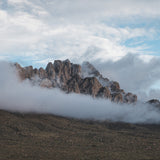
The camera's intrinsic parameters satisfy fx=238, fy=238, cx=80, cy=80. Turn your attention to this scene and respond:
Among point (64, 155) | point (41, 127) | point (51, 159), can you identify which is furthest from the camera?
point (41, 127)

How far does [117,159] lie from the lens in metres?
76.8

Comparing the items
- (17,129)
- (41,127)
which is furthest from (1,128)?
(41,127)

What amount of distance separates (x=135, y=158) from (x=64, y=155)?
24.2 meters

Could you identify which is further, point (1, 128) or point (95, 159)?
point (1, 128)

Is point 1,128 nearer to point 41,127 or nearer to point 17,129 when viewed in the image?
point 17,129

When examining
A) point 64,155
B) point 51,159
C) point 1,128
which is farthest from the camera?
point 1,128

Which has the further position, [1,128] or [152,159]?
[1,128]

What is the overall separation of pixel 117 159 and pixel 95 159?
747 centimetres

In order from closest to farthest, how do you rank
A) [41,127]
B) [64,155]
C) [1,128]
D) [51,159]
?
[51,159] < [64,155] < [1,128] < [41,127]

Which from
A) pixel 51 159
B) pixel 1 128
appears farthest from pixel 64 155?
pixel 1 128

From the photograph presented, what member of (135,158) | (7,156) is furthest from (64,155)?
(135,158)

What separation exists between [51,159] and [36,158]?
471cm

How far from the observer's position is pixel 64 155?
262 feet

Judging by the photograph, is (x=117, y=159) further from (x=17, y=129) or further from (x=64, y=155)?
(x=17, y=129)
